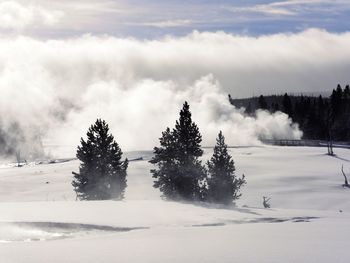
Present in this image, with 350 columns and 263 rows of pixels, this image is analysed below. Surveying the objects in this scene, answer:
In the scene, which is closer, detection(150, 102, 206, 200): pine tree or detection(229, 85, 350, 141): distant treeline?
detection(150, 102, 206, 200): pine tree

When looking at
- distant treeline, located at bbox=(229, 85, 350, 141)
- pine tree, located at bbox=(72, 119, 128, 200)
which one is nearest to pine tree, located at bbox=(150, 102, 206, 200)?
pine tree, located at bbox=(72, 119, 128, 200)

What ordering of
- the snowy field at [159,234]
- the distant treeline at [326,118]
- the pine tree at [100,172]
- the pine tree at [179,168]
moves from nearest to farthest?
the snowy field at [159,234]
the pine tree at [179,168]
the pine tree at [100,172]
the distant treeline at [326,118]

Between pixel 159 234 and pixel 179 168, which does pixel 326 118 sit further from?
pixel 159 234

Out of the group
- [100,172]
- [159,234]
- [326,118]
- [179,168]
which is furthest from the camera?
[326,118]

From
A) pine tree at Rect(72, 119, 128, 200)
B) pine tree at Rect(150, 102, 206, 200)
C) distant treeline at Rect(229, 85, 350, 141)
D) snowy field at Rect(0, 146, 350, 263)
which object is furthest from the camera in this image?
distant treeline at Rect(229, 85, 350, 141)

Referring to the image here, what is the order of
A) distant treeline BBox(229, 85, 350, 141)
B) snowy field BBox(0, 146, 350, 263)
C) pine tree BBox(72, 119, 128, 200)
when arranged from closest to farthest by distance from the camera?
1. snowy field BBox(0, 146, 350, 263)
2. pine tree BBox(72, 119, 128, 200)
3. distant treeline BBox(229, 85, 350, 141)

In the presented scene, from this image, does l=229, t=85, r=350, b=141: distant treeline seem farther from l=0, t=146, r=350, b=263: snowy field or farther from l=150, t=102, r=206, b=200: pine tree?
l=0, t=146, r=350, b=263: snowy field

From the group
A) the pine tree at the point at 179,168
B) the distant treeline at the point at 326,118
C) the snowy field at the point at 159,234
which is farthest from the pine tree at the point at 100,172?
the distant treeline at the point at 326,118

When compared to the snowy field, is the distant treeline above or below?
above

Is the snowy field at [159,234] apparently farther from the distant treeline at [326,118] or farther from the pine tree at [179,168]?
the distant treeline at [326,118]

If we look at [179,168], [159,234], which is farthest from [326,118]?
[159,234]

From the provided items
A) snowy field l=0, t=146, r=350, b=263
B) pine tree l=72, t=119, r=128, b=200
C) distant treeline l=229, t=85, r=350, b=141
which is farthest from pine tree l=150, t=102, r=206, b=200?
distant treeline l=229, t=85, r=350, b=141

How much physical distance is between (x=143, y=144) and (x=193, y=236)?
101 metres

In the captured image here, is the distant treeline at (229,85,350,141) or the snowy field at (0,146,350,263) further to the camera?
the distant treeline at (229,85,350,141)
